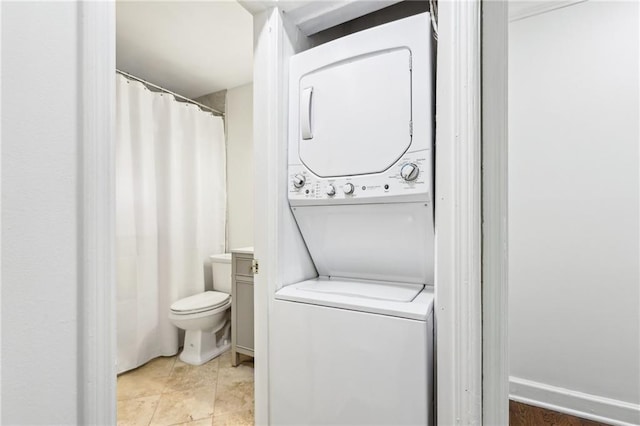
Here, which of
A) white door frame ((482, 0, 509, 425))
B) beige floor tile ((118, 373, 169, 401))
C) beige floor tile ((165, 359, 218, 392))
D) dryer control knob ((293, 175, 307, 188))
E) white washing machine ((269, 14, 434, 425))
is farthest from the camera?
beige floor tile ((165, 359, 218, 392))

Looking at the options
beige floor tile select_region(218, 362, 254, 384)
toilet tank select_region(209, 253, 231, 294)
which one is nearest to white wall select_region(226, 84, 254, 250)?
toilet tank select_region(209, 253, 231, 294)

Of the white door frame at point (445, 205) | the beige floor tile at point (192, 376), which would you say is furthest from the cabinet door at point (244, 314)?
the white door frame at point (445, 205)

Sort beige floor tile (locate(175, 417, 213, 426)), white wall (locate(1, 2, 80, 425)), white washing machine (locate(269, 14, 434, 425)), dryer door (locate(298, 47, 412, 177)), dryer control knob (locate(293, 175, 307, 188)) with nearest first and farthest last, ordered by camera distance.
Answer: white wall (locate(1, 2, 80, 425))
white washing machine (locate(269, 14, 434, 425))
dryer door (locate(298, 47, 412, 177))
dryer control knob (locate(293, 175, 307, 188))
beige floor tile (locate(175, 417, 213, 426))

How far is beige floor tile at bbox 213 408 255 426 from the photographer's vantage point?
5.87 feet

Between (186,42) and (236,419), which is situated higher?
(186,42)

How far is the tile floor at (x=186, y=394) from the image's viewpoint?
6.04ft

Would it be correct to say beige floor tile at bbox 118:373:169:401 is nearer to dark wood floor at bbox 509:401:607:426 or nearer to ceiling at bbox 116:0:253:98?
dark wood floor at bbox 509:401:607:426

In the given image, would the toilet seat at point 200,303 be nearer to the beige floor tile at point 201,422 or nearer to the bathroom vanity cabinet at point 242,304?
the bathroom vanity cabinet at point 242,304

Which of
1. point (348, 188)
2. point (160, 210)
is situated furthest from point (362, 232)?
point (160, 210)

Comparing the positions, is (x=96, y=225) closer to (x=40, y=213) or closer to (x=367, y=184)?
(x=40, y=213)

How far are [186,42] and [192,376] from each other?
2.52 m

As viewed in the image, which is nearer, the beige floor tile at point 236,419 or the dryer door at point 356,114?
the dryer door at point 356,114

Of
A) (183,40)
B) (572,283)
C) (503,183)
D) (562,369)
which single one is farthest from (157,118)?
(562,369)

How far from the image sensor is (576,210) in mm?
1803
